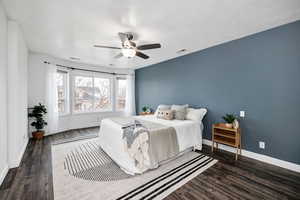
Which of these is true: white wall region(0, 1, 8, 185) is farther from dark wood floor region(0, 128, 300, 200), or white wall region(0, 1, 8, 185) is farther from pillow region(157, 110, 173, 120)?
pillow region(157, 110, 173, 120)

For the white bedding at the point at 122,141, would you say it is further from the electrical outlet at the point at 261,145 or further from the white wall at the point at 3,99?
the white wall at the point at 3,99

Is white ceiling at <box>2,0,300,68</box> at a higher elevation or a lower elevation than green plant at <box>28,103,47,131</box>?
higher

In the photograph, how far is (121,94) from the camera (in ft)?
21.1

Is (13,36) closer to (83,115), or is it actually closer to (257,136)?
(83,115)

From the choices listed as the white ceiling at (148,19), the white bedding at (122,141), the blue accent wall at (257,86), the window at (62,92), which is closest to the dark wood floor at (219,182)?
the blue accent wall at (257,86)

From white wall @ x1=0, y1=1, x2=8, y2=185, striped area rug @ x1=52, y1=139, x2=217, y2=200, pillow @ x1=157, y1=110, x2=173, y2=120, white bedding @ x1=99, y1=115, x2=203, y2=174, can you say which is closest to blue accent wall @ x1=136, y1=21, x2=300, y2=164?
white bedding @ x1=99, y1=115, x2=203, y2=174

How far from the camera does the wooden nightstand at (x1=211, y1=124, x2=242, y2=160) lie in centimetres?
277

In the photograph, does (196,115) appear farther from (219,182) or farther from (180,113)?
(219,182)

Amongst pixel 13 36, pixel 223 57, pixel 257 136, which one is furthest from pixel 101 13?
pixel 257 136

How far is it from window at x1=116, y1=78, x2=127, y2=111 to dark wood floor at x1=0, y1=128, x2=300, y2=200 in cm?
384

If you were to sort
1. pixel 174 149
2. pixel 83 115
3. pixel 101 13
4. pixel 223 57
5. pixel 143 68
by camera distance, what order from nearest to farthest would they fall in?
1. pixel 101 13
2. pixel 174 149
3. pixel 223 57
4. pixel 83 115
5. pixel 143 68

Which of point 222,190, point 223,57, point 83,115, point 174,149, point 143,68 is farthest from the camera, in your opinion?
point 143,68

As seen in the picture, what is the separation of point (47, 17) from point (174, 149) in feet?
10.9

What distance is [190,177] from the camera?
7.13 feet
